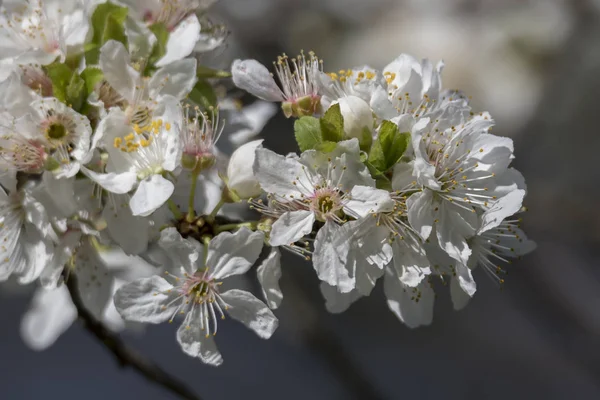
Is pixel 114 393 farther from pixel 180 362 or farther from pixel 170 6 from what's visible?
pixel 170 6

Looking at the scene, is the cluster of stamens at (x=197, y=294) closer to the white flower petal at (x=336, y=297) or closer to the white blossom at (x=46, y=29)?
the white flower petal at (x=336, y=297)

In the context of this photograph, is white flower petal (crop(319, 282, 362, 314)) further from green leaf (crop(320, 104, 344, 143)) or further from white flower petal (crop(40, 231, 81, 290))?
white flower petal (crop(40, 231, 81, 290))

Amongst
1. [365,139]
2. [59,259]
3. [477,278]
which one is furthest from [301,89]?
[477,278]

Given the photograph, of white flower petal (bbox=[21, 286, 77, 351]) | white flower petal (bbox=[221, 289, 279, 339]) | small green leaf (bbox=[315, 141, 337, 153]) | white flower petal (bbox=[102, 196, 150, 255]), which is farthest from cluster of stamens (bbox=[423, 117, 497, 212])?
white flower petal (bbox=[21, 286, 77, 351])

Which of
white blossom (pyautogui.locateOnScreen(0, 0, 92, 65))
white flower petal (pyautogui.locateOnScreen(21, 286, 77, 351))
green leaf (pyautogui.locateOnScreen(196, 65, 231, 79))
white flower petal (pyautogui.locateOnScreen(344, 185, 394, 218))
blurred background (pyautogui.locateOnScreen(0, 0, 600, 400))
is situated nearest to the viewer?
white flower petal (pyautogui.locateOnScreen(344, 185, 394, 218))

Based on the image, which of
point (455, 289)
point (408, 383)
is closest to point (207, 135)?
point (455, 289)
